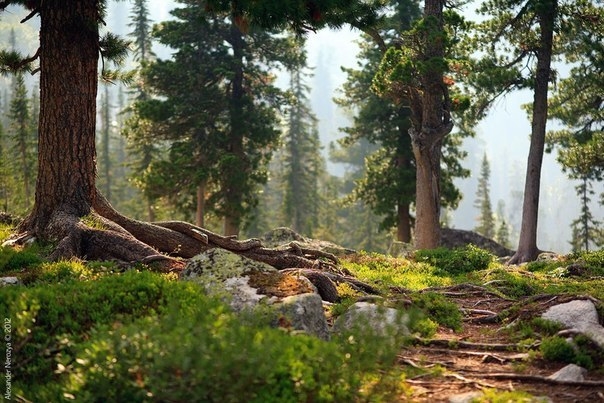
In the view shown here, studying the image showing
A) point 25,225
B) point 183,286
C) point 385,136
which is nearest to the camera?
point 183,286

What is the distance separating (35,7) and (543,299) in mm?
10396

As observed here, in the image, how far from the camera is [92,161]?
10070 millimetres

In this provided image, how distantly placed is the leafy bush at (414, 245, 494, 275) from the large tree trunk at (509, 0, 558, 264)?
449 cm

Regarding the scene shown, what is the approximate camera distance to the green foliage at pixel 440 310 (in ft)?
26.3

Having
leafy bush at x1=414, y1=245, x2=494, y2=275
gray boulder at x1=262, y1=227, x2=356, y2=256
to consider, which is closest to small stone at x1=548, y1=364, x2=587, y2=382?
leafy bush at x1=414, y1=245, x2=494, y2=275

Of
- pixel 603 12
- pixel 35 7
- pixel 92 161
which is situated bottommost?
pixel 92 161

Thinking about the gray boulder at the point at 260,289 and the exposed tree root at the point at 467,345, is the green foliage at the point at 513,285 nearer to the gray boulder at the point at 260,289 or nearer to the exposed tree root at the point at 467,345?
the exposed tree root at the point at 467,345

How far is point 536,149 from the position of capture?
19.2 metres

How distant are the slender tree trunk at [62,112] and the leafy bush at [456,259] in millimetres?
9337

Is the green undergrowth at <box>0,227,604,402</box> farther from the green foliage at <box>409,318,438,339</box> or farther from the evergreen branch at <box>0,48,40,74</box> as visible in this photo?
the evergreen branch at <box>0,48,40,74</box>

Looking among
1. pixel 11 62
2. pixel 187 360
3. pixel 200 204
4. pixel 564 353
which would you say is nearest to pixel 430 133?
pixel 200 204

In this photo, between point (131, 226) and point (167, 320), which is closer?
→ point (167, 320)

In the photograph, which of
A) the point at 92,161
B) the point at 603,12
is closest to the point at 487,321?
the point at 92,161

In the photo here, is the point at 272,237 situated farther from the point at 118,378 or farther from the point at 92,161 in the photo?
the point at 118,378
